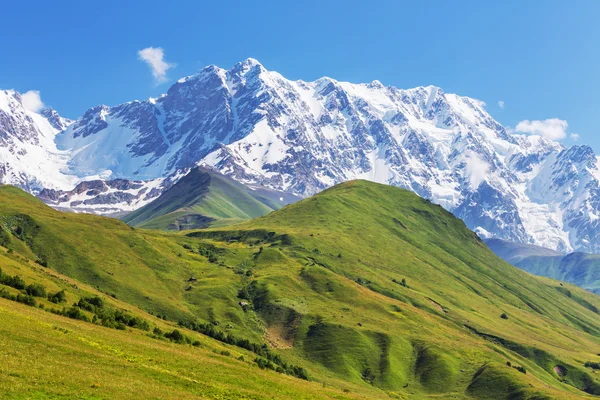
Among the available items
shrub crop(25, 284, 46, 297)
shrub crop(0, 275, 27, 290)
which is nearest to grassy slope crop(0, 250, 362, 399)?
shrub crop(25, 284, 46, 297)

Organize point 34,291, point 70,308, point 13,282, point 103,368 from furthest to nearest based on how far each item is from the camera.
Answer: point 13,282 → point 34,291 → point 70,308 → point 103,368

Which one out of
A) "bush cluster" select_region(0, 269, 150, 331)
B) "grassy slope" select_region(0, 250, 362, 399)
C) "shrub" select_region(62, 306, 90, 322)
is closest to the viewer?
"grassy slope" select_region(0, 250, 362, 399)

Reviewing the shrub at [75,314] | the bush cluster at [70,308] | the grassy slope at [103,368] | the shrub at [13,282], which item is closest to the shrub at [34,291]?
the bush cluster at [70,308]

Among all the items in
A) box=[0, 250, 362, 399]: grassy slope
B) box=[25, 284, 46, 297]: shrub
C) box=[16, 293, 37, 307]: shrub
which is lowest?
box=[0, 250, 362, 399]: grassy slope

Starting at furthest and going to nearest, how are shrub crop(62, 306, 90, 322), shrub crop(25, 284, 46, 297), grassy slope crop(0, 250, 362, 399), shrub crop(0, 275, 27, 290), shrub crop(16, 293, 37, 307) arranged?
shrub crop(0, 275, 27, 290), shrub crop(25, 284, 46, 297), shrub crop(62, 306, 90, 322), shrub crop(16, 293, 37, 307), grassy slope crop(0, 250, 362, 399)

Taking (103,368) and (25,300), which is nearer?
(103,368)

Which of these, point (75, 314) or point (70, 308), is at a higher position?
point (70, 308)

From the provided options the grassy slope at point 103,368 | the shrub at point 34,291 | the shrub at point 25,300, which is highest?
the shrub at point 34,291

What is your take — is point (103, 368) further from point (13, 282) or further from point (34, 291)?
point (13, 282)

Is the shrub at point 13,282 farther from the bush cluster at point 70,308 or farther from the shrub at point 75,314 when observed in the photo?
the shrub at point 75,314

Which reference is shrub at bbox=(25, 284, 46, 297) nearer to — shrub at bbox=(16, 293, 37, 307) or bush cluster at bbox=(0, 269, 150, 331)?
bush cluster at bbox=(0, 269, 150, 331)

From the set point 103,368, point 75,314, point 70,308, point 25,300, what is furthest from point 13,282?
point 103,368

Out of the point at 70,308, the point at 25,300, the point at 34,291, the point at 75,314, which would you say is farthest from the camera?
the point at 34,291

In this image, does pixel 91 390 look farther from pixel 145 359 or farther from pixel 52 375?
pixel 145 359
